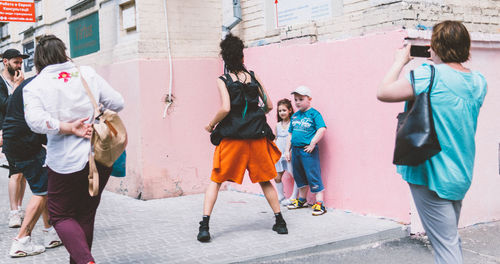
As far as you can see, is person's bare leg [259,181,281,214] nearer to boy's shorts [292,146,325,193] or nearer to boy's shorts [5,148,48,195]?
boy's shorts [292,146,325,193]

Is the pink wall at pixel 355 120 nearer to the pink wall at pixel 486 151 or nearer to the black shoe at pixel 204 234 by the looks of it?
the pink wall at pixel 486 151

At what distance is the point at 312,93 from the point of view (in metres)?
6.78

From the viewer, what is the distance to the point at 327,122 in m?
6.56

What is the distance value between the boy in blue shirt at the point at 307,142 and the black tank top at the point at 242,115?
3.82ft

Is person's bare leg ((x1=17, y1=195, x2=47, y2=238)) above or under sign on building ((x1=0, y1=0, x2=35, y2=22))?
under

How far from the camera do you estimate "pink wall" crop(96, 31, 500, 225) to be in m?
5.91

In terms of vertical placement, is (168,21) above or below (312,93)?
above

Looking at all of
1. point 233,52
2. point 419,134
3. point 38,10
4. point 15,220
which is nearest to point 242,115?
point 233,52

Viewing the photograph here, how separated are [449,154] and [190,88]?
218 inches

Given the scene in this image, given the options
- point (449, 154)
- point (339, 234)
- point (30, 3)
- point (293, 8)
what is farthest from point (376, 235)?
point (30, 3)

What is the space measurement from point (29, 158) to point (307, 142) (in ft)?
10.1

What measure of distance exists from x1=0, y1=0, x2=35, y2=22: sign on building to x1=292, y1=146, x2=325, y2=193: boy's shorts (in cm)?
757

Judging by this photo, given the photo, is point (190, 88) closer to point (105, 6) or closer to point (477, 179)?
point (105, 6)

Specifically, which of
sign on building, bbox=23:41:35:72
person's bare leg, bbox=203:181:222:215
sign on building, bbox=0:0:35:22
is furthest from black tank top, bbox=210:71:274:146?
sign on building, bbox=23:41:35:72
